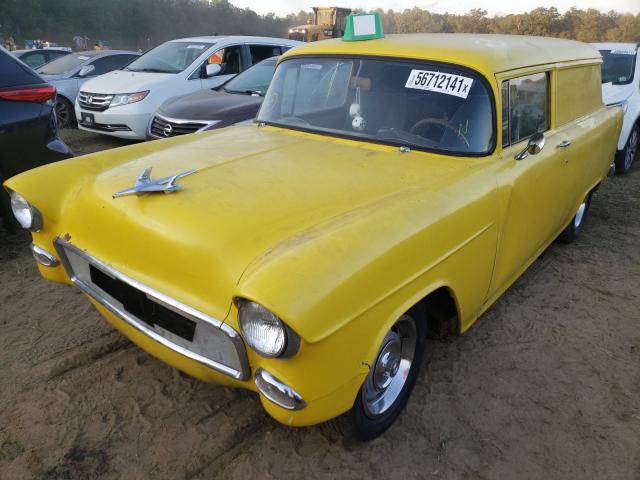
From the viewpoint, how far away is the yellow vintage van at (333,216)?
173cm

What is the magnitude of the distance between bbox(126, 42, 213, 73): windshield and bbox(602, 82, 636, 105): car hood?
6.06 m

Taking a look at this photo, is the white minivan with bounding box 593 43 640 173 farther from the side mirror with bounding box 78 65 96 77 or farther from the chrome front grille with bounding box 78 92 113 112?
the side mirror with bounding box 78 65 96 77

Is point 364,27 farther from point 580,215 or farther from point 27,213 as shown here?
point 580,215

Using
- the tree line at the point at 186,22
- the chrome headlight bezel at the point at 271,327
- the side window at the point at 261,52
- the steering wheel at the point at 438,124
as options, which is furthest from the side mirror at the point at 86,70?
the tree line at the point at 186,22

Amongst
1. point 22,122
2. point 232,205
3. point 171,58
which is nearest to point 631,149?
point 232,205

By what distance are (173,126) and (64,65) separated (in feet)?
17.4

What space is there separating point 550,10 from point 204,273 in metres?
34.3

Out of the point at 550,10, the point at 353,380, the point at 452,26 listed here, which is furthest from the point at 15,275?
the point at 452,26

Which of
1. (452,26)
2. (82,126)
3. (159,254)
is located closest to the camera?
(159,254)

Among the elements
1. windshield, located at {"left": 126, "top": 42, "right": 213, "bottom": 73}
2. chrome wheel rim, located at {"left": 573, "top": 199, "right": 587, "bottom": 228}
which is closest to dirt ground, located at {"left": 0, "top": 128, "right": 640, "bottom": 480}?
chrome wheel rim, located at {"left": 573, "top": 199, "right": 587, "bottom": 228}

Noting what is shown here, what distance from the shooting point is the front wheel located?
214 centimetres

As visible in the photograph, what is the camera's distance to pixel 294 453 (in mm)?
2203

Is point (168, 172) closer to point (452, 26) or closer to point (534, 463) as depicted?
point (534, 463)

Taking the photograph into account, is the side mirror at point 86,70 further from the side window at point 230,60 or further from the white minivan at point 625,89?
the white minivan at point 625,89
